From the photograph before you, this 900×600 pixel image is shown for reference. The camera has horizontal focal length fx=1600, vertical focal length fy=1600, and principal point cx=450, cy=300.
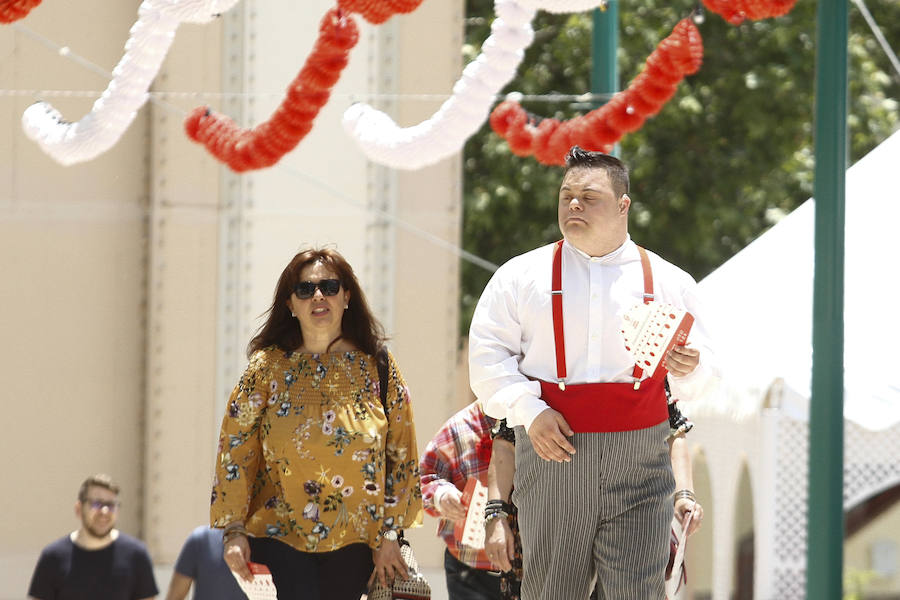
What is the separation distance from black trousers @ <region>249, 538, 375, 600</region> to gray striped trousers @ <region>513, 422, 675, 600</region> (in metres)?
0.78

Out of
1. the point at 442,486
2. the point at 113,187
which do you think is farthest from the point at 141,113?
the point at 442,486

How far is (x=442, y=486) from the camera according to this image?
5.75 meters

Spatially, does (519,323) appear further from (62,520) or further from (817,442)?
(62,520)

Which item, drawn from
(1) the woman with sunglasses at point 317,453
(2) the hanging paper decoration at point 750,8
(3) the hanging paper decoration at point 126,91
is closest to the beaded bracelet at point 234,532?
(1) the woman with sunglasses at point 317,453

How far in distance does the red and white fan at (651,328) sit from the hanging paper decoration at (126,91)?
2.69 metres

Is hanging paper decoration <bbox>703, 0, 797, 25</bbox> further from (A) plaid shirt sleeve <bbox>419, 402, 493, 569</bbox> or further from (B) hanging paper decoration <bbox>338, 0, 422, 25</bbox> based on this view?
(A) plaid shirt sleeve <bbox>419, 402, 493, 569</bbox>

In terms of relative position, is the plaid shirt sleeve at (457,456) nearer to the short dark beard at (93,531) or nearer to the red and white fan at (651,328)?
the red and white fan at (651,328)

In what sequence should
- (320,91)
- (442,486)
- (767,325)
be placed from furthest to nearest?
(767,325)
(320,91)
(442,486)

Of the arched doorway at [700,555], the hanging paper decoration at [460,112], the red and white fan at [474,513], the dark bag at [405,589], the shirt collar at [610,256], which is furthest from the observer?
the arched doorway at [700,555]

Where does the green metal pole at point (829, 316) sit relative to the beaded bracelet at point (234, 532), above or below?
above

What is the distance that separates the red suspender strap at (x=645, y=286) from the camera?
177 inches

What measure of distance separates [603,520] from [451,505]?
1.26 meters

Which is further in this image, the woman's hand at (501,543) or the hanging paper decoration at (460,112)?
the hanging paper decoration at (460,112)

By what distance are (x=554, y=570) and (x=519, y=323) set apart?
0.70m
